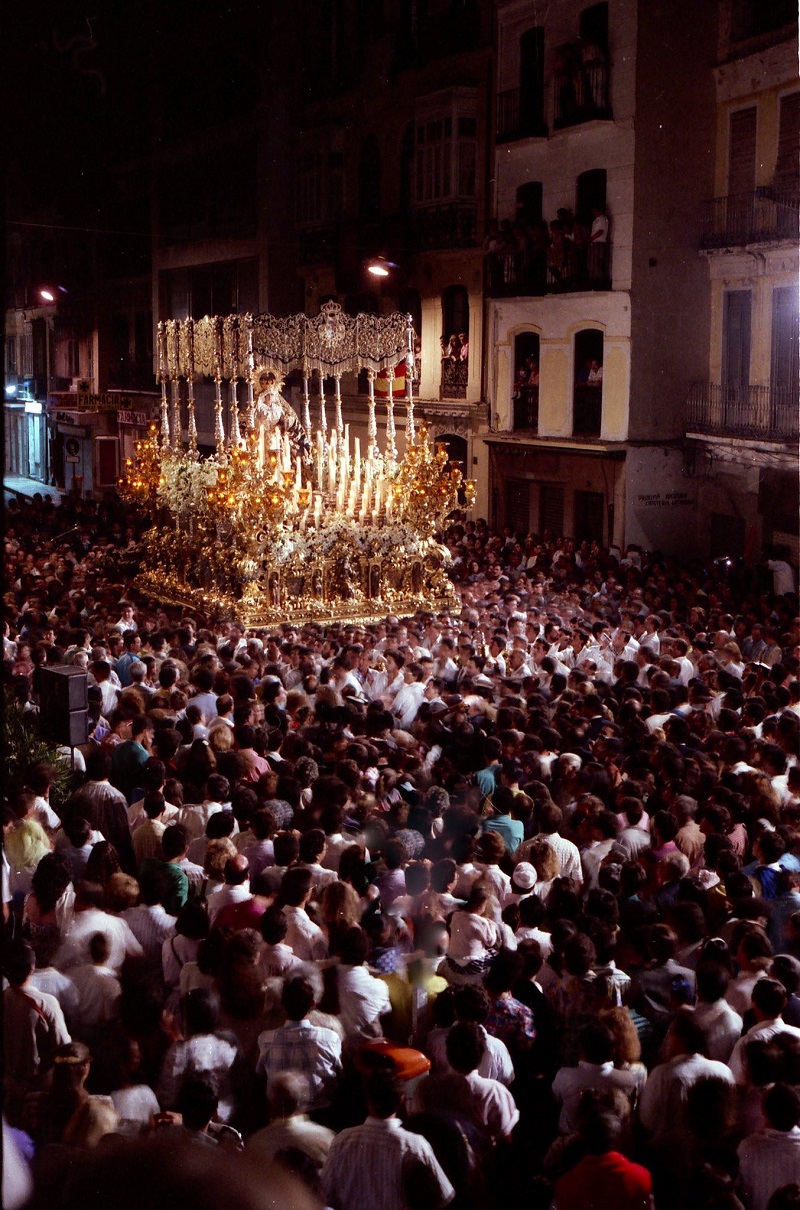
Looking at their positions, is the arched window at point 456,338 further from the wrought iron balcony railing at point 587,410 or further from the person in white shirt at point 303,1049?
the person in white shirt at point 303,1049

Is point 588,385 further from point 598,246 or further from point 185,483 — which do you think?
point 185,483

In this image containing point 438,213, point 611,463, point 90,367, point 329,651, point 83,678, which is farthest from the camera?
point 90,367

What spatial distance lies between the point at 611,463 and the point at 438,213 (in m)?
5.40

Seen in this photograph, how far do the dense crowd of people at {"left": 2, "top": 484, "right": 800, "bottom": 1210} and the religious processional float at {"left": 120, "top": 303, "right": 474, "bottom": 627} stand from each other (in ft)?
17.5

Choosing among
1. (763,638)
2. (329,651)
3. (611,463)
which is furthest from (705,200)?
(329,651)

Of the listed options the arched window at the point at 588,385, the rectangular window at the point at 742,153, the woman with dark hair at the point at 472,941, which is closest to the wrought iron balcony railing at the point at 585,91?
the rectangular window at the point at 742,153

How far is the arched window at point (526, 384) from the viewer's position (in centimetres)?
2269

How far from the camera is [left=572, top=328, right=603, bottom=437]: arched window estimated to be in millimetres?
21328

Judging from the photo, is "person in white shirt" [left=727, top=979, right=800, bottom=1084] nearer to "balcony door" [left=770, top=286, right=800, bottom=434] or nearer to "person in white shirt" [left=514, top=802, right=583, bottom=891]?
"person in white shirt" [left=514, top=802, right=583, bottom=891]

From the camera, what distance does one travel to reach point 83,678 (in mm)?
8594

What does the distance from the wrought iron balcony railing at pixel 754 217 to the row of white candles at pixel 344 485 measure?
659 cm

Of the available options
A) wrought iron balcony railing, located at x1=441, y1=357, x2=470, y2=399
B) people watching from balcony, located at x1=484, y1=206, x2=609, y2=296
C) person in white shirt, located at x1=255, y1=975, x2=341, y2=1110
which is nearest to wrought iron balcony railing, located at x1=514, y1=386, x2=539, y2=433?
wrought iron balcony railing, located at x1=441, y1=357, x2=470, y2=399

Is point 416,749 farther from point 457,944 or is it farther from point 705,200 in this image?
point 705,200

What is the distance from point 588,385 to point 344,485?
21.4 ft
